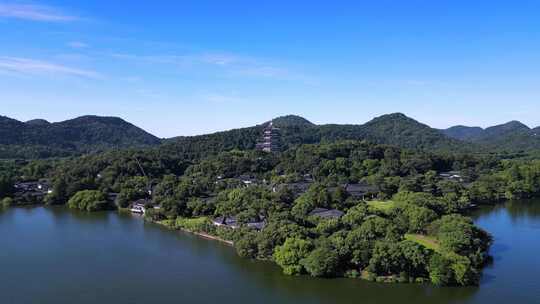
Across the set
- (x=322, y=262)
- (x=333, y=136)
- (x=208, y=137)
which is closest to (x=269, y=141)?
(x=208, y=137)

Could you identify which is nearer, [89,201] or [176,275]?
[176,275]

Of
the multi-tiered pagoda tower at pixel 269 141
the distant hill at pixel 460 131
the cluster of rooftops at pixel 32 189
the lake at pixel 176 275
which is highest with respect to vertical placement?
the distant hill at pixel 460 131

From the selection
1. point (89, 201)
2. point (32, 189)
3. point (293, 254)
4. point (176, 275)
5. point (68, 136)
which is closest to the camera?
point (293, 254)

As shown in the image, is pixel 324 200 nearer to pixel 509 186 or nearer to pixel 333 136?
pixel 509 186

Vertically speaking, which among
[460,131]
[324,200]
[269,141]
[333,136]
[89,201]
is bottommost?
[89,201]

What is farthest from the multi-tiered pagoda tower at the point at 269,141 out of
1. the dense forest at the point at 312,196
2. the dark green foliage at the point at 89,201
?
the dark green foliage at the point at 89,201

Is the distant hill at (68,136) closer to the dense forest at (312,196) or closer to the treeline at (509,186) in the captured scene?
the dense forest at (312,196)

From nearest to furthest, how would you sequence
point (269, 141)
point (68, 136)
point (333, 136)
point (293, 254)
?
point (293, 254) → point (269, 141) → point (333, 136) → point (68, 136)

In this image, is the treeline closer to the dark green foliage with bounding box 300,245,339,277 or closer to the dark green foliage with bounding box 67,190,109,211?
the dark green foliage with bounding box 300,245,339,277
